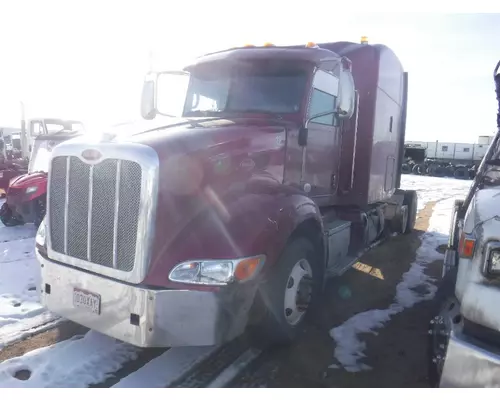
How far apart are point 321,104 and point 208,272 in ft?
8.40

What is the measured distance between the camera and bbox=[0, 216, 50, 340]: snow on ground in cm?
431

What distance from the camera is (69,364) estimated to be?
3.39 metres

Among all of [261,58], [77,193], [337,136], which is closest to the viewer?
[77,193]

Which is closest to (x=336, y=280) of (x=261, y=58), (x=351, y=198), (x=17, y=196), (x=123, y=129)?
(x=351, y=198)

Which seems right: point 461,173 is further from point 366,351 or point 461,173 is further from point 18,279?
point 18,279

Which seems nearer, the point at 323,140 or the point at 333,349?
the point at 333,349

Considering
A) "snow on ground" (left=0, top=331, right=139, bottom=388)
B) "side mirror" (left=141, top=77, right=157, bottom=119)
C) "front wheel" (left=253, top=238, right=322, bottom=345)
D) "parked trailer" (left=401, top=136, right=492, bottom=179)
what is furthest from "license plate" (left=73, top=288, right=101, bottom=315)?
"parked trailer" (left=401, top=136, right=492, bottom=179)

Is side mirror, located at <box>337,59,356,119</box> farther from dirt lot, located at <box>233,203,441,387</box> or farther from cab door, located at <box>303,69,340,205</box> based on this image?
dirt lot, located at <box>233,203,441,387</box>

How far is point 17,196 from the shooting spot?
790 cm

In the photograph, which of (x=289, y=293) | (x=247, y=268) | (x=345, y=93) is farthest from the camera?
(x=345, y=93)

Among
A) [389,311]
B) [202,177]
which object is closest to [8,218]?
[202,177]
